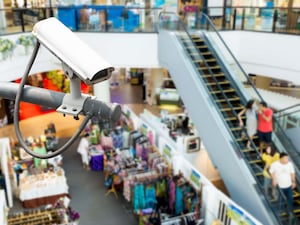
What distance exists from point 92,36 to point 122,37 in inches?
41.2

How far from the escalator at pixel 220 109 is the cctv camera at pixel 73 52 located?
6811mm

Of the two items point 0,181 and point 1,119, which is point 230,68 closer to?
point 0,181

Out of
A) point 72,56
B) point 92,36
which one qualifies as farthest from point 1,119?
point 72,56

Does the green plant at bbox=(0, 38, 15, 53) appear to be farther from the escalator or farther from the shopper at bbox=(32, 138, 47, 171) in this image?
the escalator

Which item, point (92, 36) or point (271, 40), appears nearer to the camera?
point (271, 40)

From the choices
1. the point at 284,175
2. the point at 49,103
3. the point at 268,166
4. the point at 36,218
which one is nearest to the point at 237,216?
the point at 284,175

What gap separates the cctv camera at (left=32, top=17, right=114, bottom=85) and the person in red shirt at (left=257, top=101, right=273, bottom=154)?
7457 mm

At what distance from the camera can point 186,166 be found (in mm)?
8820

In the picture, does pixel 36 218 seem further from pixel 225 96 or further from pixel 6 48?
pixel 6 48

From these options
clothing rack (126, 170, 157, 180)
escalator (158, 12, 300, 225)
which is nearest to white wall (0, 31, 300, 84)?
escalator (158, 12, 300, 225)

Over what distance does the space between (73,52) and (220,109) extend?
791 centimetres

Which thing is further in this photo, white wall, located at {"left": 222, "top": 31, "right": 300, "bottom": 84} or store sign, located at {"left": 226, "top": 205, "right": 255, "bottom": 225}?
white wall, located at {"left": 222, "top": 31, "right": 300, "bottom": 84}

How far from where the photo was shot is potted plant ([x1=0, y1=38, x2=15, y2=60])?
11.3 m

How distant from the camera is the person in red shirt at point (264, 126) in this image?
8.20 metres
